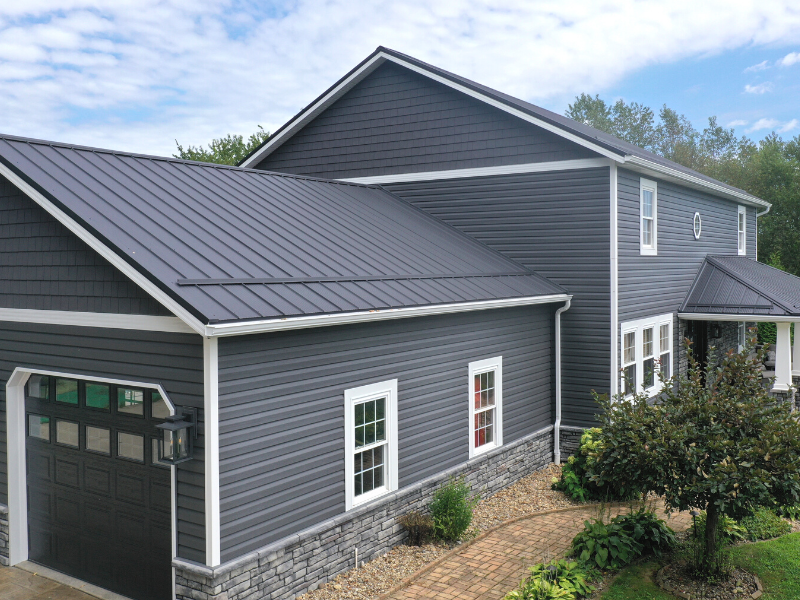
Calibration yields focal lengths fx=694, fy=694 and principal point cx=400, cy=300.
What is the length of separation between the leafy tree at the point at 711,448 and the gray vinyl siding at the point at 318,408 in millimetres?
2712

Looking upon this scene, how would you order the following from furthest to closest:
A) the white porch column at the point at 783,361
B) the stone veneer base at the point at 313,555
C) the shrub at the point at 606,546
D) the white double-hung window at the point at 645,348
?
the white porch column at the point at 783,361 < the white double-hung window at the point at 645,348 < the shrub at the point at 606,546 < the stone veneer base at the point at 313,555

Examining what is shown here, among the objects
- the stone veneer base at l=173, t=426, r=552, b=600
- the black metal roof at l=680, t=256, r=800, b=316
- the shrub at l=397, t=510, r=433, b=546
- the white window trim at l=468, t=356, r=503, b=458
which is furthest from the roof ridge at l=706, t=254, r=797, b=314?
the shrub at l=397, t=510, r=433, b=546

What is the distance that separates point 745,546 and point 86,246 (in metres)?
9.24

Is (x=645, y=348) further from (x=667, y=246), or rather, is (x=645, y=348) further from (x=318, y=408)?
(x=318, y=408)

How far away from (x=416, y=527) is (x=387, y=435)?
4.45 ft

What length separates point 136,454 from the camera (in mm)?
8211

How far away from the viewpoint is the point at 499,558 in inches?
365

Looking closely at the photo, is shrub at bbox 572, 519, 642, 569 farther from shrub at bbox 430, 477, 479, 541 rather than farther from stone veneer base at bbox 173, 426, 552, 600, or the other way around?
stone veneer base at bbox 173, 426, 552, 600

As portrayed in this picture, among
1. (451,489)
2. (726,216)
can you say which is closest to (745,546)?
(451,489)

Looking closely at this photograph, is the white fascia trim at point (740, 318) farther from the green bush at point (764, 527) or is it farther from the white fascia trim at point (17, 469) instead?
the white fascia trim at point (17, 469)

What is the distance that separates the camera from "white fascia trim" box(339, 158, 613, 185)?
13617 millimetres

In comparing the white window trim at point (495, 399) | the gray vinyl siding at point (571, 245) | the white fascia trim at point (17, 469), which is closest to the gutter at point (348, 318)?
the white window trim at point (495, 399)

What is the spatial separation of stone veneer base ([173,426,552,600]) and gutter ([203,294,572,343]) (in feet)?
7.91

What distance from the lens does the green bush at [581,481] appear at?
463 inches
